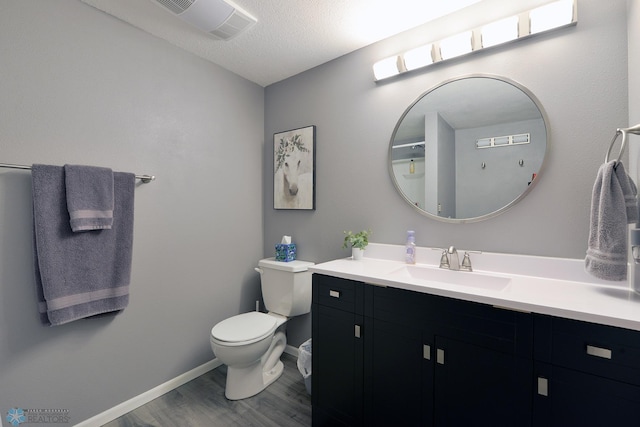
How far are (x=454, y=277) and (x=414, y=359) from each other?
49 cm

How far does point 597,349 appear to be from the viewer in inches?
34.4

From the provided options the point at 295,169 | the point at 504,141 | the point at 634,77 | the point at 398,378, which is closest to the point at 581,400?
the point at 398,378

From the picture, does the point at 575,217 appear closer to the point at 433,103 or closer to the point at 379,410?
the point at 433,103

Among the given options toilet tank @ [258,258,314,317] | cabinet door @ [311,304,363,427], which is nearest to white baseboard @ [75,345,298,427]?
toilet tank @ [258,258,314,317]

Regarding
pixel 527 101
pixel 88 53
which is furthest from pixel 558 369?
Result: pixel 88 53

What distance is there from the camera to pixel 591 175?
1.27 m

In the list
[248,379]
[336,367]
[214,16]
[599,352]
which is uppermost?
[214,16]

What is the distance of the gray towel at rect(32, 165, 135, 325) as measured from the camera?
1.36 metres

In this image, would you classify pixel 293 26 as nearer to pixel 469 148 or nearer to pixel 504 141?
pixel 469 148

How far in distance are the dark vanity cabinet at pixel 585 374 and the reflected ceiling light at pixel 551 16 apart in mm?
1335

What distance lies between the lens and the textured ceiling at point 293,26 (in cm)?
154

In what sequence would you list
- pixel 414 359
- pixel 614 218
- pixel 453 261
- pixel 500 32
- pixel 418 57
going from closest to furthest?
pixel 614 218
pixel 414 359
pixel 500 32
pixel 453 261
pixel 418 57

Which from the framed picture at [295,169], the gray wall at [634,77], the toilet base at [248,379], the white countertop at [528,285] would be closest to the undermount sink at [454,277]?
the white countertop at [528,285]

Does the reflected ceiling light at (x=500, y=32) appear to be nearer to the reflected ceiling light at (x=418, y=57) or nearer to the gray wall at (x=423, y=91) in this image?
the gray wall at (x=423, y=91)
